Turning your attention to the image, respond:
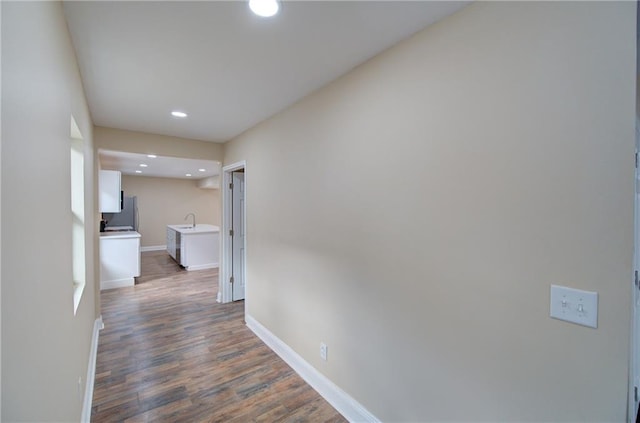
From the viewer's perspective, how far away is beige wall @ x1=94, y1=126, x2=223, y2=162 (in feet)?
11.1

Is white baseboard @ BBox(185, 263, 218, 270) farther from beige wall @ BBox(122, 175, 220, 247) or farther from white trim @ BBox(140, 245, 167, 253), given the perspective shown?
white trim @ BBox(140, 245, 167, 253)

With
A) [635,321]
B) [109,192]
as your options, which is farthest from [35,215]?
[109,192]

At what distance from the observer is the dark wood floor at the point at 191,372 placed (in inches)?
80.7

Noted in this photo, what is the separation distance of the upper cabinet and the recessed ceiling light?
4.92 m

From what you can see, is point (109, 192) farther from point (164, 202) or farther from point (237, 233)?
point (164, 202)

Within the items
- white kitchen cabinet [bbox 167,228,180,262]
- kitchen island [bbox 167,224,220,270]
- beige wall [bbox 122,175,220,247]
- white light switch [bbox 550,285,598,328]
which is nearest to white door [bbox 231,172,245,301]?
kitchen island [bbox 167,224,220,270]

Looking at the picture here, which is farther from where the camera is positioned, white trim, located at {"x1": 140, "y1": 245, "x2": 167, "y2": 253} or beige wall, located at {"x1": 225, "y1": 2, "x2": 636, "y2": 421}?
white trim, located at {"x1": 140, "y1": 245, "x2": 167, "y2": 253}

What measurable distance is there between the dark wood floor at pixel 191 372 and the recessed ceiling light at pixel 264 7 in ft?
8.39

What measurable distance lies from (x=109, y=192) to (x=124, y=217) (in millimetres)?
2357

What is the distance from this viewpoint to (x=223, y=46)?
1.67m

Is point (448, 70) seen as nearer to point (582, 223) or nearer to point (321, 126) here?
point (582, 223)

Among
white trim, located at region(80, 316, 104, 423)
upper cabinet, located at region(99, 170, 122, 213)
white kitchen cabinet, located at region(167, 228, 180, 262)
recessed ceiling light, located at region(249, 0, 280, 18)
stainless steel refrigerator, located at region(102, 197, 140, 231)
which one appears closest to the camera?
recessed ceiling light, located at region(249, 0, 280, 18)

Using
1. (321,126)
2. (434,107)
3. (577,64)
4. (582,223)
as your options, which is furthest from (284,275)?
(577,64)

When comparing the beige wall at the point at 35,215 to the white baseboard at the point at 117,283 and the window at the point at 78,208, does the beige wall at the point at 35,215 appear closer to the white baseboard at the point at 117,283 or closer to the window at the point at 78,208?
the window at the point at 78,208
